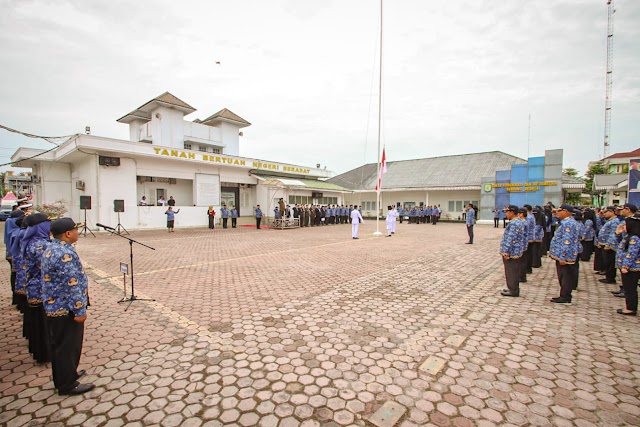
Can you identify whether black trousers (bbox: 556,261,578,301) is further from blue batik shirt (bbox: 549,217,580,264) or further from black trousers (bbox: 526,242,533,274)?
black trousers (bbox: 526,242,533,274)

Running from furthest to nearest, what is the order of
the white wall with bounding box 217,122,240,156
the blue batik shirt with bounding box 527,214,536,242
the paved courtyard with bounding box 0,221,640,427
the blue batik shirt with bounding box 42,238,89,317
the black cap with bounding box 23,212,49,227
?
the white wall with bounding box 217,122,240,156
the blue batik shirt with bounding box 527,214,536,242
the black cap with bounding box 23,212,49,227
the blue batik shirt with bounding box 42,238,89,317
the paved courtyard with bounding box 0,221,640,427

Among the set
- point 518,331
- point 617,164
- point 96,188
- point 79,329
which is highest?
point 617,164

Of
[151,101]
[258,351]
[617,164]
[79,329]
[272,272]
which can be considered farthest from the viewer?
[617,164]

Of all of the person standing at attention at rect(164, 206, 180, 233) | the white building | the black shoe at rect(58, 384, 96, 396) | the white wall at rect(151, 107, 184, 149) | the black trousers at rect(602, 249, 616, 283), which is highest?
the white wall at rect(151, 107, 184, 149)

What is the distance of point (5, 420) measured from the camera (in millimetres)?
2244

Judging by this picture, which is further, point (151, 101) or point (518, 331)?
point (151, 101)

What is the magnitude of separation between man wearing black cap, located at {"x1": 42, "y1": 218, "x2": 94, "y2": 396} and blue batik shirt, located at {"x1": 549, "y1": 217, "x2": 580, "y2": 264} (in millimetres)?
6824

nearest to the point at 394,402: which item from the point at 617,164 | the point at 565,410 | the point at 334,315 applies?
the point at 565,410

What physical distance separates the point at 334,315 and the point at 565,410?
2.67 meters

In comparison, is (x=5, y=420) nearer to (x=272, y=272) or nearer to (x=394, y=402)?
(x=394, y=402)

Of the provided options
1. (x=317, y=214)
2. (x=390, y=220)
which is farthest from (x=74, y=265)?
(x=317, y=214)

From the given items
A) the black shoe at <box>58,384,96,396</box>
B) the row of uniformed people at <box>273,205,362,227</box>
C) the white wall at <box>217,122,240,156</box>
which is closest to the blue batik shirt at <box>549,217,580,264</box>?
the black shoe at <box>58,384,96,396</box>

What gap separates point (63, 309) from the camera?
2498 mm

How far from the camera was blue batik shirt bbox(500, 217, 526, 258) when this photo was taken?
528 centimetres
